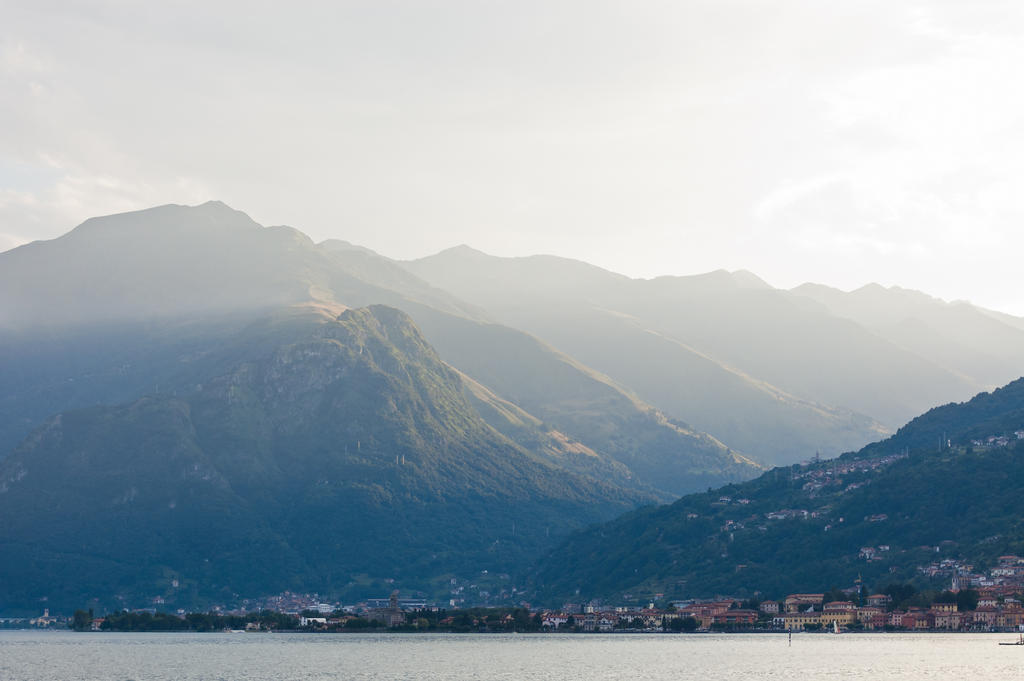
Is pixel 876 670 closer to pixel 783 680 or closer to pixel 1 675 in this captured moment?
pixel 783 680

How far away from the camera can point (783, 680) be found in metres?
168

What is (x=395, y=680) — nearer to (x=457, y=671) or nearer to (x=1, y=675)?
(x=457, y=671)

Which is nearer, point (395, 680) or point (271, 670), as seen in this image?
point (395, 680)

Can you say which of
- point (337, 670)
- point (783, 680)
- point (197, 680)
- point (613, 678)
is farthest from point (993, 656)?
point (197, 680)

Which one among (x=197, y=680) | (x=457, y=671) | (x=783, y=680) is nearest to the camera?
(x=783, y=680)

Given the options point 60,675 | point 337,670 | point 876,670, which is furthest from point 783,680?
point 60,675

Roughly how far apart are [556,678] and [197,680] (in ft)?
150

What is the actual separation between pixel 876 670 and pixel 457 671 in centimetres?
5523

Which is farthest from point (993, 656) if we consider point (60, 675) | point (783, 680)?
point (60, 675)

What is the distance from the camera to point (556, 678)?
176625 mm

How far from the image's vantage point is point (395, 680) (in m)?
178

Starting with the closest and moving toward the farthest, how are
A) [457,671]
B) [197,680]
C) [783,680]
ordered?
[783,680], [197,680], [457,671]

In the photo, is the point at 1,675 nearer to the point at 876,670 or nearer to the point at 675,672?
the point at 675,672

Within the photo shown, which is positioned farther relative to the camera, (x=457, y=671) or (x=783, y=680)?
(x=457, y=671)
